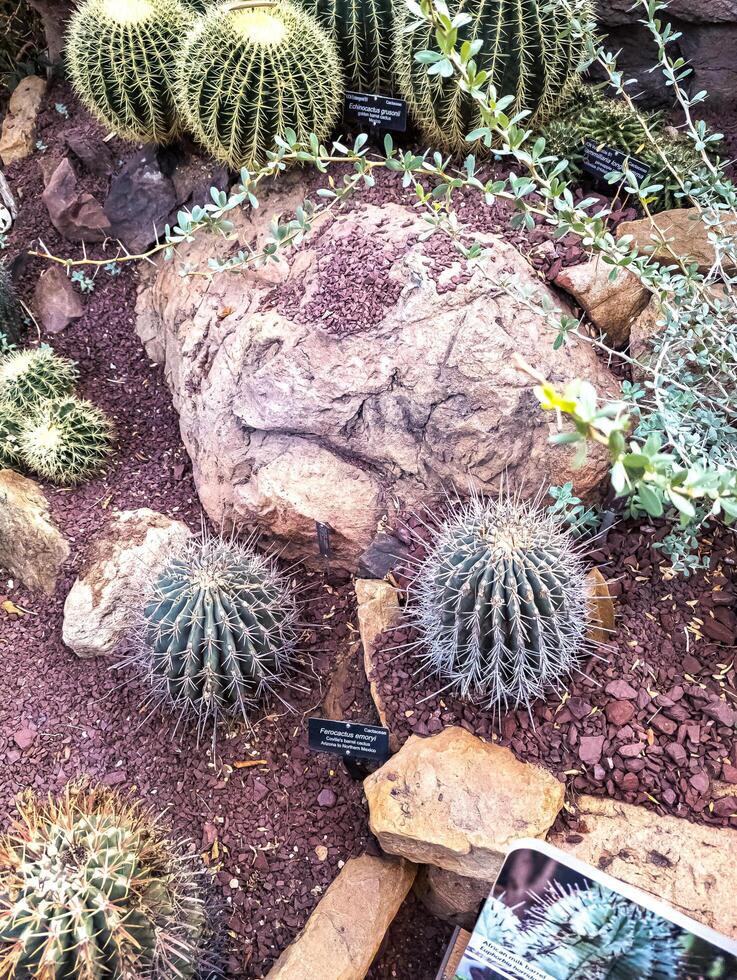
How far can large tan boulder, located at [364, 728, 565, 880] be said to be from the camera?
2.20 meters

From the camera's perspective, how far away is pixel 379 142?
367 cm

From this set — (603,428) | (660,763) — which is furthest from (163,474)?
(603,428)

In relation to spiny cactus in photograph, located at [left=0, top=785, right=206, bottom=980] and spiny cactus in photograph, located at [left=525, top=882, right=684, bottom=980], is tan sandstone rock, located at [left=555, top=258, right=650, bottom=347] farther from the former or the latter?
spiny cactus in photograph, located at [left=0, top=785, right=206, bottom=980]

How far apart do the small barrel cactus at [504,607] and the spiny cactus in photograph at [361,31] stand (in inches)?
89.3

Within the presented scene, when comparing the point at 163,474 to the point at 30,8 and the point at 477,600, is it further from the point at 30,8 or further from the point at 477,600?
the point at 30,8

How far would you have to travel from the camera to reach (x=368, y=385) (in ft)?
9.80

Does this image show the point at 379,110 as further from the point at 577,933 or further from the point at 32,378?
the point at 577,933

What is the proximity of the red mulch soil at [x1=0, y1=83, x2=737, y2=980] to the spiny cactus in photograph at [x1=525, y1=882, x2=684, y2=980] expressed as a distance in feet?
2.43

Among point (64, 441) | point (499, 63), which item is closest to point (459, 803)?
point (64, 441)

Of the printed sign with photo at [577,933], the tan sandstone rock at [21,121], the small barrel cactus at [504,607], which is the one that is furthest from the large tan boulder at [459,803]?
the tan sandstone rock at [21,121]

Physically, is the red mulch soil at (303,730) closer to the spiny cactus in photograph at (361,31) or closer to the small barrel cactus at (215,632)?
the small barrel cactus at (215,632)

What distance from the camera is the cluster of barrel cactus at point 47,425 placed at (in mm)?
3381

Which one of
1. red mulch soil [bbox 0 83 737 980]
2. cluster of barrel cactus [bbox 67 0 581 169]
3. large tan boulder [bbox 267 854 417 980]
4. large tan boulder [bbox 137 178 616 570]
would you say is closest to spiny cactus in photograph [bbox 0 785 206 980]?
large tan boulder [bbox 267 854 417 980]

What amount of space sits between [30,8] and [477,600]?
5.02m
